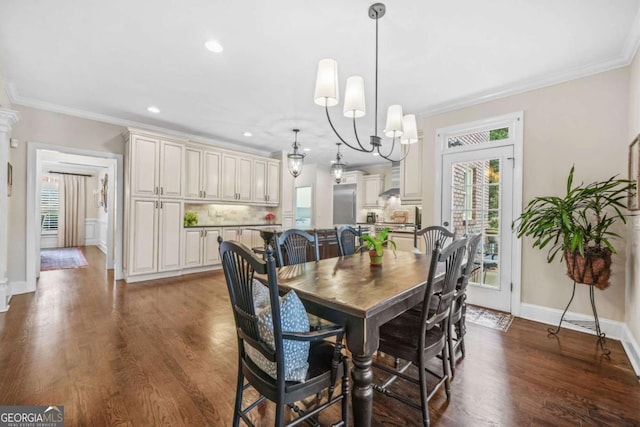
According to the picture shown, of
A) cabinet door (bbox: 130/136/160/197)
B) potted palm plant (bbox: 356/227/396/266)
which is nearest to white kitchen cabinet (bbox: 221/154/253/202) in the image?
cabinet door (bbox: 130/136/160/197)

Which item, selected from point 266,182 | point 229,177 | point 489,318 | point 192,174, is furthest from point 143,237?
point 489,318

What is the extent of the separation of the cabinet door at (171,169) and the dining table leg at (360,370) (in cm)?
459

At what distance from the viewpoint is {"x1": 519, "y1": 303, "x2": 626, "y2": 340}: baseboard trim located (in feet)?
8.57

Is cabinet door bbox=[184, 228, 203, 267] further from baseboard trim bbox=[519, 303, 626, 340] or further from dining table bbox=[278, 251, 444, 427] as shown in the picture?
baseboard trim bbox=[519, 303, 626, 340]

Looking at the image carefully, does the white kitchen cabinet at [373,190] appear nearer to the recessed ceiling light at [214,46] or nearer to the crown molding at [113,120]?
the crown molding at [113,120]

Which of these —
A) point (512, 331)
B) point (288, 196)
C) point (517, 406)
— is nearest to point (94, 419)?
point (517, 406)

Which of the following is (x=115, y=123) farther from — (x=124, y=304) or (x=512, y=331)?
(x=512, y=331)

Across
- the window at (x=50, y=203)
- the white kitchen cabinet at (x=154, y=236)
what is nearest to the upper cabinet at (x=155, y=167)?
the white kitchen cabinet at (x=154, y=236)

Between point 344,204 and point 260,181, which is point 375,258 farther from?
point 344,204

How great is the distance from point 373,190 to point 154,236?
17.6ft

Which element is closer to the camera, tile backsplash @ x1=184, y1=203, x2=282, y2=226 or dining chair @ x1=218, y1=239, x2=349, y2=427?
dining chair @ x1=218, y1=239, x2=349, y2=427

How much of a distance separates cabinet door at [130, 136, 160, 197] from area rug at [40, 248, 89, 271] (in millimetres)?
2721

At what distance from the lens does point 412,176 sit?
4270mm

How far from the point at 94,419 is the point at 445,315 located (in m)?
2.05
